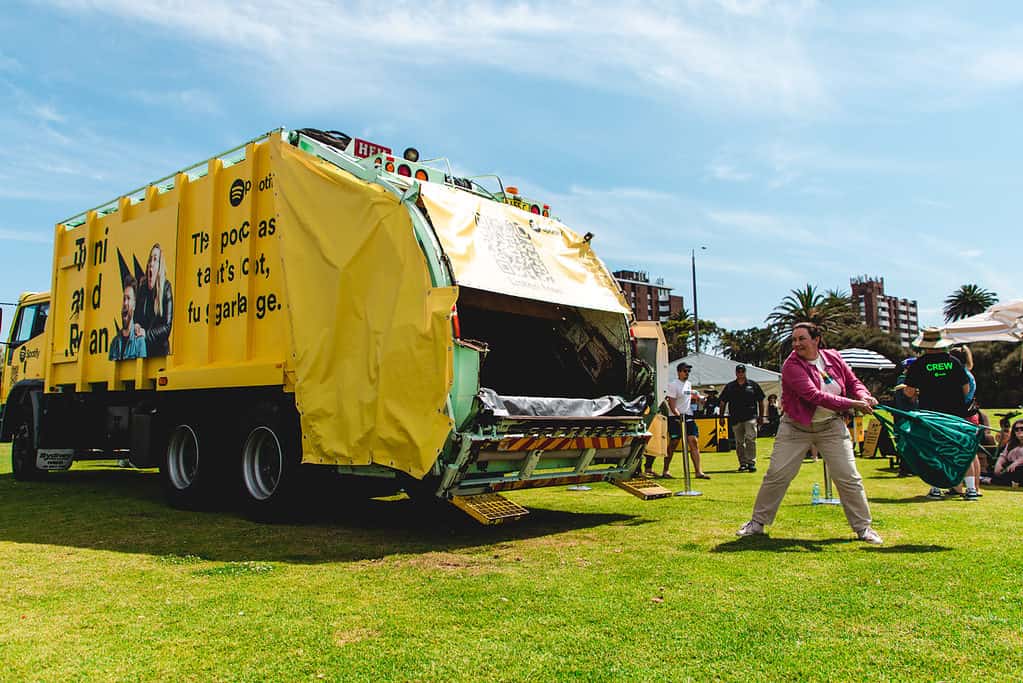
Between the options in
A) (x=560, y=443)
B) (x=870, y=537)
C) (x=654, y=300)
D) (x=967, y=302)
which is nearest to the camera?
(x=870, y=537)

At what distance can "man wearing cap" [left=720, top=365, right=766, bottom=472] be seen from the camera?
13586 millimetres

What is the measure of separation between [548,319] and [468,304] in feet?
3.57

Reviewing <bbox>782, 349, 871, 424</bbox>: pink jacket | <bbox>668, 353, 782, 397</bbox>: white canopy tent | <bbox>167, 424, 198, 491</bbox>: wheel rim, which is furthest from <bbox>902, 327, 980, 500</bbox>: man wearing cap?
<bbox>668, 353, 782, 397</bbox>: white canopy tent

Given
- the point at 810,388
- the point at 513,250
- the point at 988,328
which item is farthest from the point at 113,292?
the point at 988,328

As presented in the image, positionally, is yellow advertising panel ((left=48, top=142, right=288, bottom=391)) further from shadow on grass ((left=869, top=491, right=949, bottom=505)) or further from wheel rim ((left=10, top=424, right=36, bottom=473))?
shadow on grass ((left=869, top=491, right=949, bottom=505))

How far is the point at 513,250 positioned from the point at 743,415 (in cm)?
817

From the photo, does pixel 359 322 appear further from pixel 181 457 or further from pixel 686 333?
pixel 686 333

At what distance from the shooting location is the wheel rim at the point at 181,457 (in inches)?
339

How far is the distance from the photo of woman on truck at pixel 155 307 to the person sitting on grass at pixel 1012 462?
10233 mm

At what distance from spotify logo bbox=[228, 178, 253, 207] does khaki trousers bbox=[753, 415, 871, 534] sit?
534cm

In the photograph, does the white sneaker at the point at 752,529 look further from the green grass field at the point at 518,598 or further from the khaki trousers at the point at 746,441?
the khaki trousers at the point at 746,441

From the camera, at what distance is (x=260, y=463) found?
7.62 m

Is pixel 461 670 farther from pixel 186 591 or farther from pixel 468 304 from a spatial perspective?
pixel 468 304

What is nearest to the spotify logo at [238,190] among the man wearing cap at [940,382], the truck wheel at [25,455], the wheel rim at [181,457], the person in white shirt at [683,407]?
the wheel rim at [181,457]
